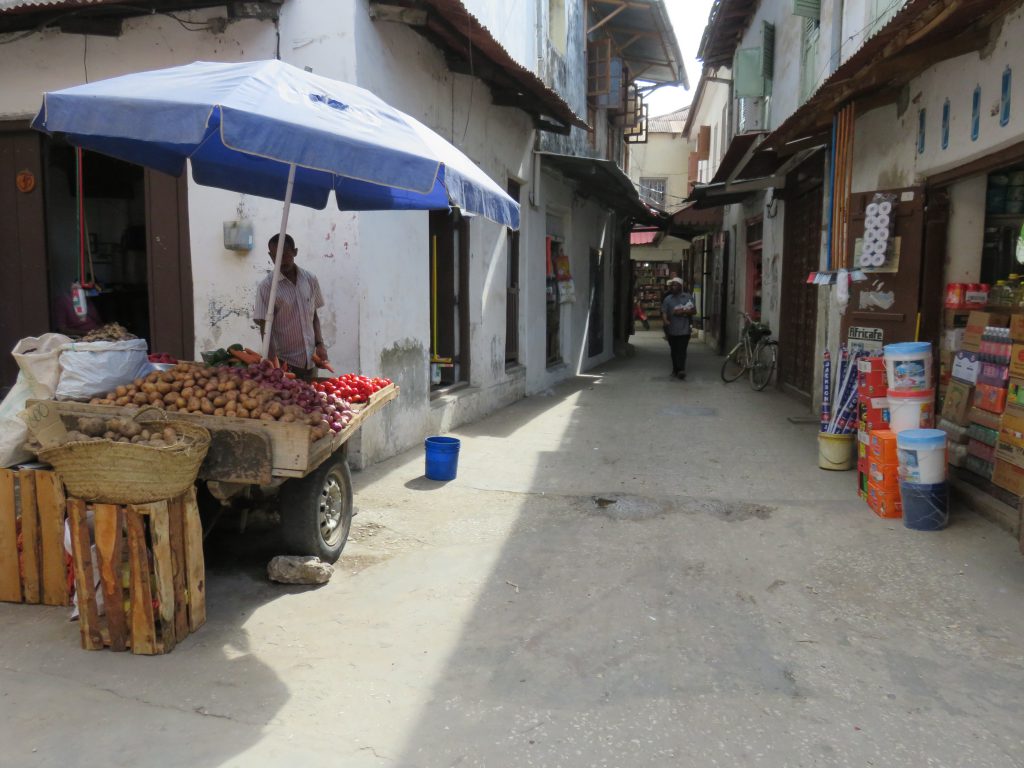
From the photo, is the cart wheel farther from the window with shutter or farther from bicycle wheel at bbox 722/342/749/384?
bicycle wheel at bbox 722/342/749/384

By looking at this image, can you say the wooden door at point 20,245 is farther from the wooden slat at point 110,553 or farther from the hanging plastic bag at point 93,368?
the wooden slat at point 110,553

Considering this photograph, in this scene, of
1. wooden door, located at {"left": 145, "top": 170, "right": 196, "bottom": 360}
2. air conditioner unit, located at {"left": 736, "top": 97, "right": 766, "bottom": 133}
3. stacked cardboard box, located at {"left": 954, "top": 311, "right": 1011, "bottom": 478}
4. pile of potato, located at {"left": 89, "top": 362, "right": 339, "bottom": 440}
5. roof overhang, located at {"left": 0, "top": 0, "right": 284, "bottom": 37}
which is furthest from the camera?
air conditioner unit, located at {"left": 736, "top": 97, "right": 766, "bottom": 133}

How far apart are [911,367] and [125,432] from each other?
518cm

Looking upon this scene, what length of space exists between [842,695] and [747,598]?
1.03 m

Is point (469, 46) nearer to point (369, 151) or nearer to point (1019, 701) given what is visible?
point (369, 151)

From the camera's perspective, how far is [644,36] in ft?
57.9

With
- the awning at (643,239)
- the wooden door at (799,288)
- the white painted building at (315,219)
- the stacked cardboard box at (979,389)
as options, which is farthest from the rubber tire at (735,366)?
the awning at (643,239)

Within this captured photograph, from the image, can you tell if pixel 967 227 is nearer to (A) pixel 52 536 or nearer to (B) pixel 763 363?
Result: (B) pixel 763 363

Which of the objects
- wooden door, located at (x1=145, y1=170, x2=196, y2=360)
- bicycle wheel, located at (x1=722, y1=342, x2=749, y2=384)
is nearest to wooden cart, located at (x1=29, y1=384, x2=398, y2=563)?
wooden door, located at (x1=145, y1=170, x2=196, y2=360)

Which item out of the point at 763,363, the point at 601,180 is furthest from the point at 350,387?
the point at 763,363

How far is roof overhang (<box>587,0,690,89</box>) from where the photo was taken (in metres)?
15.9

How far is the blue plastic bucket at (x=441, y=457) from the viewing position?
6379 mm

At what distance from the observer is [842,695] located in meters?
3.13

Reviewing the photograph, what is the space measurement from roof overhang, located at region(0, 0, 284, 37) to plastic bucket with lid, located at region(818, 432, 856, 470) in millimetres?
5937
